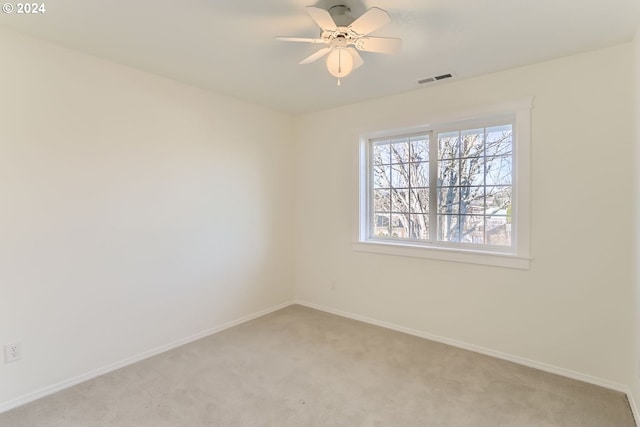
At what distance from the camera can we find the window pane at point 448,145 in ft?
10.5

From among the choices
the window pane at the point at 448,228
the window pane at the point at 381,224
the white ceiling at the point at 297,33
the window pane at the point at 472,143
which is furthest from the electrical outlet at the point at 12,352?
the window pane at the point at 472,143

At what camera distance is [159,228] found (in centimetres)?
297

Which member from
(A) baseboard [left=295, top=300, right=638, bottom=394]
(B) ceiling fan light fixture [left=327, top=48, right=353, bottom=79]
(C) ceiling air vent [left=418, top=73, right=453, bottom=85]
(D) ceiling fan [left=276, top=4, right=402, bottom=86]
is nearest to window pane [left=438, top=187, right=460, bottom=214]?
(C) ceiling air vent [left=418, top=73, right=453, bottom=85]

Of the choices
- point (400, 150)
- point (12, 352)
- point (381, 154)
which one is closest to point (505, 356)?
point (400, 150)

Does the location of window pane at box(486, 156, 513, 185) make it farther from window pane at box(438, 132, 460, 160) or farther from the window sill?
the window sill

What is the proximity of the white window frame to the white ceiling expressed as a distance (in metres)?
0.36

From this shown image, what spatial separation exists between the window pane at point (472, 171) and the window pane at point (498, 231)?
1.17ft

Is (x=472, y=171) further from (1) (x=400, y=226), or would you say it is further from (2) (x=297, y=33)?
(2) (x=297, y=33)

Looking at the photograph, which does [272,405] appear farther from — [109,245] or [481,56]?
[481,56]

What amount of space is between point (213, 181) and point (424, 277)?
2303 mm

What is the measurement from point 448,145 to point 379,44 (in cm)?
160

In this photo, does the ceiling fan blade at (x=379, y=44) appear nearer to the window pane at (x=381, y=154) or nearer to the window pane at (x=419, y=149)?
the window pane at (x=419, y=149)

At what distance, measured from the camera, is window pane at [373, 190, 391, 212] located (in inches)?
146

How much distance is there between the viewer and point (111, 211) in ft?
8.68
